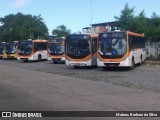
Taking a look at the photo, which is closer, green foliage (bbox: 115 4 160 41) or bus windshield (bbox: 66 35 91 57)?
bus windshield (bbox: 66 35 91 57)

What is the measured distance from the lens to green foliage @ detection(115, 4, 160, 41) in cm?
4688

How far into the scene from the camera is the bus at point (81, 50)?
1266 inches

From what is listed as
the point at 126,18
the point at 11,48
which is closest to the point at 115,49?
the point at 126,18

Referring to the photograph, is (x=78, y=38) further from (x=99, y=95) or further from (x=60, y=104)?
(x=60, y=104)

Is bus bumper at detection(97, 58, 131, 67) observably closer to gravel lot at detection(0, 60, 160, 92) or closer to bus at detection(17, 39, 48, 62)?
gravel lot at detection(0, 60, 160, 92)

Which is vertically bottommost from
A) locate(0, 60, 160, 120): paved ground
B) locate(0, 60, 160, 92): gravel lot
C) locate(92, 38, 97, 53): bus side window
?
locate(0, 60, 160, 92): gravel lot

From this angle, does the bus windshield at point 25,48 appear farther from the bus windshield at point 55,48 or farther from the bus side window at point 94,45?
the bus side window at point 94,45

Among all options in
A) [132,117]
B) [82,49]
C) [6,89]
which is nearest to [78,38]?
[82,49]

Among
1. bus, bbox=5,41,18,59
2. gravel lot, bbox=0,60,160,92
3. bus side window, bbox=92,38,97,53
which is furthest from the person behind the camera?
bus, bbox=5,41,18,59

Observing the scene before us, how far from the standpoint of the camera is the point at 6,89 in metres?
17.3

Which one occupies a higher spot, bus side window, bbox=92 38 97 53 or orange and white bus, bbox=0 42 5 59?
bus side window, bbox=92 38 97 53

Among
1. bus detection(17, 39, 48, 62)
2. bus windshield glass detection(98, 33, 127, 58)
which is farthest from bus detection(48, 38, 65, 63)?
bus windshield glass detection(98, 33, 127, 58)

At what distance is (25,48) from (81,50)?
690 inches

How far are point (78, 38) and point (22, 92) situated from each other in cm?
1682
